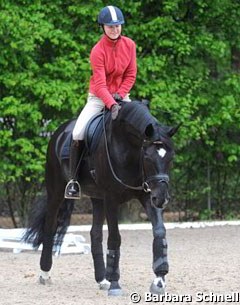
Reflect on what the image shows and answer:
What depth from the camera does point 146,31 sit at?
14.6m

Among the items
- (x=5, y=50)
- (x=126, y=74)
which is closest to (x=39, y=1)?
(x=5, y=50)

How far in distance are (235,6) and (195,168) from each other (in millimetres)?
3163

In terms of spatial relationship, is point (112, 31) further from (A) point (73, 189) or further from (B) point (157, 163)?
(A) point (73, 189)

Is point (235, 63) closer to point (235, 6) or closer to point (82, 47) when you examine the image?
point (235, 6)

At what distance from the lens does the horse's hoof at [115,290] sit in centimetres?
779

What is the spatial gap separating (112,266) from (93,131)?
1318 mm

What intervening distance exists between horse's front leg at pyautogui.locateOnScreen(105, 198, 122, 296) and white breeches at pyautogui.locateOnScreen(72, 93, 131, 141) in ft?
2.72

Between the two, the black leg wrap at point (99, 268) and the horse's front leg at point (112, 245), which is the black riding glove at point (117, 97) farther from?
the black leg wrap at point (99, 268)

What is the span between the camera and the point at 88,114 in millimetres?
8469

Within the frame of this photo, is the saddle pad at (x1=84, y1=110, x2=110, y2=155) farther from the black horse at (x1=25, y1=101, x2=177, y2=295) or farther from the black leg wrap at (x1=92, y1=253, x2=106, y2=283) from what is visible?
the black leg wrap at (x1=92, y1=253, x2=106, y2=283)

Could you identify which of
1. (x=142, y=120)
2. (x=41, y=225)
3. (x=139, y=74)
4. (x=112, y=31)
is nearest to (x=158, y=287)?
(x=142, y=120)

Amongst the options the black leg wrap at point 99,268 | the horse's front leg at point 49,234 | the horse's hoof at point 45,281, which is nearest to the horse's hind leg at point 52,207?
the horse's front leg at point 49,234

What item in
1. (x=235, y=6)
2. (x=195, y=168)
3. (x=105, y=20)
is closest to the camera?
(x=105, y=20)

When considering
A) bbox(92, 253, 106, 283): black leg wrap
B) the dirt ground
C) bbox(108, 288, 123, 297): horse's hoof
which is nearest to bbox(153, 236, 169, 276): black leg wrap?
the dirt ground
